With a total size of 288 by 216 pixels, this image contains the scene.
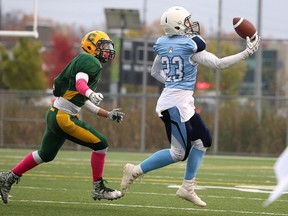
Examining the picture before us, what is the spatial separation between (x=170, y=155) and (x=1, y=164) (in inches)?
236

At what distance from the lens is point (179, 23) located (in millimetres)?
8445

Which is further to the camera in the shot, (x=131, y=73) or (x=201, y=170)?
(x=131, y=73)

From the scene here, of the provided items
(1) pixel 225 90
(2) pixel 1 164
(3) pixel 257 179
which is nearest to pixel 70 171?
(2) pixel 1 164

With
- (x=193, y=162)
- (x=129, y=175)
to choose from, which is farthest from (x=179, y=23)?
(x=129, y=175)

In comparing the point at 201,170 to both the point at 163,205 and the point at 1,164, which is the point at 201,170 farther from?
the point at 163,205

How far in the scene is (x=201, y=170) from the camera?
13836mm

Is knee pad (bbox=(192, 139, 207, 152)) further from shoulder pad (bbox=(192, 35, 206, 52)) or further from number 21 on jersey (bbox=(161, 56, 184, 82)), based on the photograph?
shoulder pad (bbox=(192, 35, 206, 52))

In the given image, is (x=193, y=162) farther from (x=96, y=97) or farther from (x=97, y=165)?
(x=96, y=97)

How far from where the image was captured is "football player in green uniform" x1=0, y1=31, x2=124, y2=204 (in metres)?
8.36

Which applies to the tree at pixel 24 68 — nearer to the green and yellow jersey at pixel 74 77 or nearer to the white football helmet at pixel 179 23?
the green and yellow jersey at pixel 74 77

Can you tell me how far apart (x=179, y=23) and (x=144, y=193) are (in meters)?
2.13

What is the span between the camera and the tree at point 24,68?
32.4 m

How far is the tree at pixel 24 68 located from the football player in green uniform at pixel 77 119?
2396 cm

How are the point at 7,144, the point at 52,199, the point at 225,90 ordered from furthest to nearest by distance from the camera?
the point at 225,90 → the point at 7,144 → the point at 52,199
